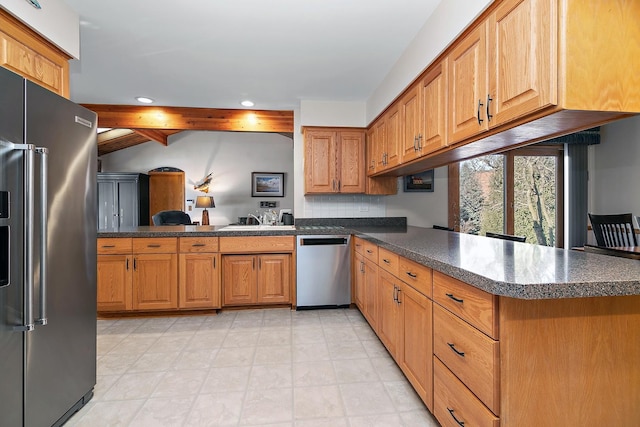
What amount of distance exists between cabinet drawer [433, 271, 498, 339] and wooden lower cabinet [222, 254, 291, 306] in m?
2.05

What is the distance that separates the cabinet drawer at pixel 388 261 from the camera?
1977mm

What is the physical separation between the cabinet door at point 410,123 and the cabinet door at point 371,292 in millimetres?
963

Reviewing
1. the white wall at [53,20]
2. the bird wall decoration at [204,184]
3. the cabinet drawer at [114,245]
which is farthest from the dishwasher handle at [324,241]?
the bird wall decoration at [204,184]

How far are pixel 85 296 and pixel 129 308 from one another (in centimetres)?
156

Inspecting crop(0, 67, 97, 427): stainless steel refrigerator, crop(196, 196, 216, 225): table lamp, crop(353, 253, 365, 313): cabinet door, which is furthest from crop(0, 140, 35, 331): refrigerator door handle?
crop(196, 196, 216, 225): table lamp

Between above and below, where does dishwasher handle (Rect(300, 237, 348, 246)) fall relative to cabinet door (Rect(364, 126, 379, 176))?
below

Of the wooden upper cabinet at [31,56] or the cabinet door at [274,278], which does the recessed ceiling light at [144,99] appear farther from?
the cabinet door at [274,278]

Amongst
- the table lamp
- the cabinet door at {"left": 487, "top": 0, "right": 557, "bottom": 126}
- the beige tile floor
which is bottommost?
the beige tile floor

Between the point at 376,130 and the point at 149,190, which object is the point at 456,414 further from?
the point at 149,190

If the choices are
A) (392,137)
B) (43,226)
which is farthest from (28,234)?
(392,137)

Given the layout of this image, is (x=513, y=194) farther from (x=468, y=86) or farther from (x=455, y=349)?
(x=455, y=349)

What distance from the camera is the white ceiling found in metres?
1.94

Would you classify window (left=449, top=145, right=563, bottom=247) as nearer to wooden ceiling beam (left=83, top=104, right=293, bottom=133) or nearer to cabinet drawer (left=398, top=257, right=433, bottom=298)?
cabinet drawer (left=398, top=257, right=433, bottom=298)

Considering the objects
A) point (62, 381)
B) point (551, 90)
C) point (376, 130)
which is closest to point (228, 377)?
point (62, 381)
